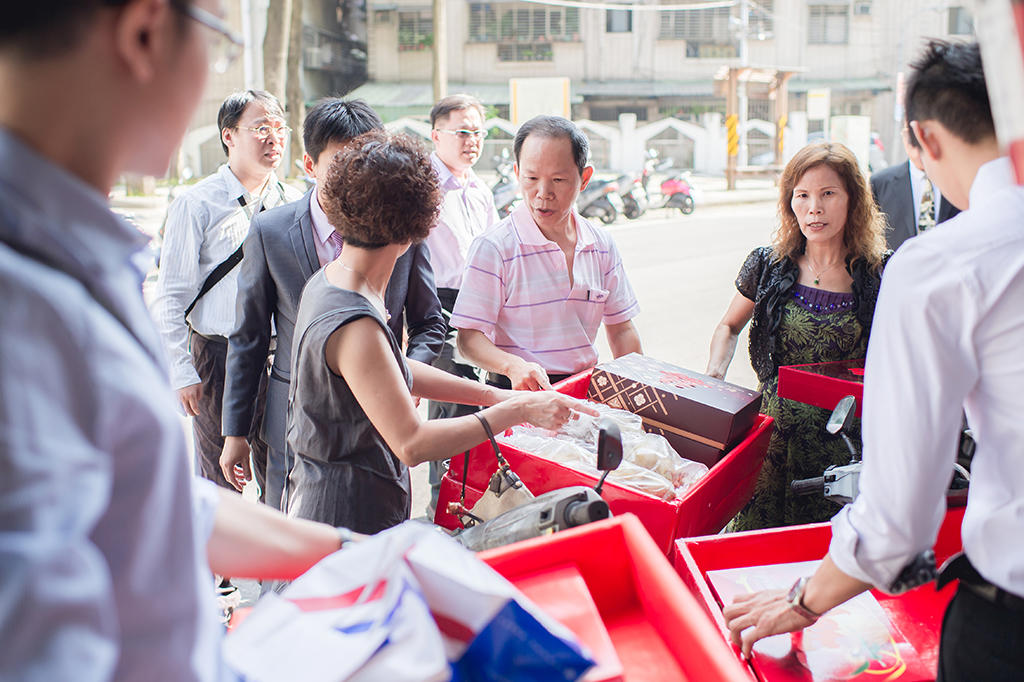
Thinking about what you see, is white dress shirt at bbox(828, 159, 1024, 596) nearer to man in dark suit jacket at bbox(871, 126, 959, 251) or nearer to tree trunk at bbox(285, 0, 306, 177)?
man in dark suit jacket at bbox(871, 126, 959, 251)

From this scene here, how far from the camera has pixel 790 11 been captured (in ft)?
87.2

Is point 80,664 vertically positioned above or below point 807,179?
below

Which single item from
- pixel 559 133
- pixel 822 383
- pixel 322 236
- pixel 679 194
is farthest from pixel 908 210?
pixel 679 194

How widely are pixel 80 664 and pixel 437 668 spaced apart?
1.12ft

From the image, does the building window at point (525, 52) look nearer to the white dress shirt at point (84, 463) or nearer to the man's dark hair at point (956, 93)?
the man's dark hair at point (956, 93)

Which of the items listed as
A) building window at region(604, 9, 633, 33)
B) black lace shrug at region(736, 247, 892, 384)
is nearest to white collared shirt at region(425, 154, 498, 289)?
black lace shrug at region(736, 247, 892, 384)

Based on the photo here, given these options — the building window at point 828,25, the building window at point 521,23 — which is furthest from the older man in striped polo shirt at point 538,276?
the building window at point 828,25

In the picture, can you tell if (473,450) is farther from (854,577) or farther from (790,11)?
(790,11)

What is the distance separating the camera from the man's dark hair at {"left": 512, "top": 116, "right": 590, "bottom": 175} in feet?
8.42

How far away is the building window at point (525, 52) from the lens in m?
26.8

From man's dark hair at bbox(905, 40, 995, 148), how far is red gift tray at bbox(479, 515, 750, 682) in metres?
0.72

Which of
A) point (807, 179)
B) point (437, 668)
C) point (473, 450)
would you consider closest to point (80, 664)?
point (437, 668)

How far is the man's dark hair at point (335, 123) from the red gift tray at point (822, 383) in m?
1.46

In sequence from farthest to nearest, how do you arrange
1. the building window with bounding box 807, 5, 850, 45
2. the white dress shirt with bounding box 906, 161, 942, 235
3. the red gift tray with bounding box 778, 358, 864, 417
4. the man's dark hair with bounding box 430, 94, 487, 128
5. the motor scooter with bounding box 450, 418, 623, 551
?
1. the building window with bounding box 807, 5, 850, 45
2. the man's dark hair with bounding box 430, 94, 487, 128
3. the white dress shirt with bounding box 906, 161, 942, 235
4. the red gift tray with bounding box 778, 358, 864, 417
5. the motor scooter with bounding box 450, 418, 623, 551
